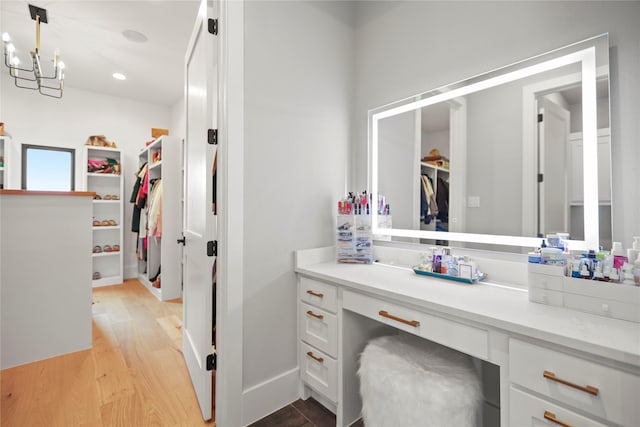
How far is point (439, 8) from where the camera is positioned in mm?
1629

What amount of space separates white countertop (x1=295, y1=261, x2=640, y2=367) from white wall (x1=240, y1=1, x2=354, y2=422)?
29 cm

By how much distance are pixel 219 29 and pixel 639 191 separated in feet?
6.27

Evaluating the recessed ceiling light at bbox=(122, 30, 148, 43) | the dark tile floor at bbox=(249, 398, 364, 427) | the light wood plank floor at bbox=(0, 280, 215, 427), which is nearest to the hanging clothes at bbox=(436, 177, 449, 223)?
the dark tile floor at bbox=(249, 398, 364, 427)

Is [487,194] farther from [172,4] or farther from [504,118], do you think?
[172,4]

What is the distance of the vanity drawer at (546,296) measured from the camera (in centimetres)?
105

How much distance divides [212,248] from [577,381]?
1.46 metres

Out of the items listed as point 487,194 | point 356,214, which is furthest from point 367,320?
point 487,194

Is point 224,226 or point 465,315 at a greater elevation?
point 224,226

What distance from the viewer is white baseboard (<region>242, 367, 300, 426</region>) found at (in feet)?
5.07

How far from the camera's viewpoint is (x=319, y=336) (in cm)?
161

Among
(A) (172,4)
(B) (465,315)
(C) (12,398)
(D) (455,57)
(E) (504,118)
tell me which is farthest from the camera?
(A) (172,4)

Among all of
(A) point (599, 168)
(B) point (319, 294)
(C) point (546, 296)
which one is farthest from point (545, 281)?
(B) point (319, 294)

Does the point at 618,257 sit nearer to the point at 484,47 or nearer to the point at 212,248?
the point at 484,47

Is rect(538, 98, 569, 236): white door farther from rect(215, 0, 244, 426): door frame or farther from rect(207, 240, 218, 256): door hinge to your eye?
rect(207, 240, 218, 256): door hinge
